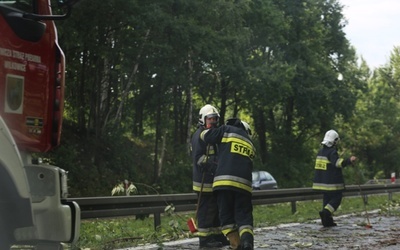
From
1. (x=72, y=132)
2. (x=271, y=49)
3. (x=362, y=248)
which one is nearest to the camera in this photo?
(x=362, y=248)

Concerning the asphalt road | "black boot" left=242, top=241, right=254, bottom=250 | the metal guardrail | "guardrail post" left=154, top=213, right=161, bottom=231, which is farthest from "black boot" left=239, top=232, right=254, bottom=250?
"guardrail post" left=154, top=213, right=161, bottom=231

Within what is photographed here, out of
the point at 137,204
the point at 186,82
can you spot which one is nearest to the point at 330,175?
the point at 137,204

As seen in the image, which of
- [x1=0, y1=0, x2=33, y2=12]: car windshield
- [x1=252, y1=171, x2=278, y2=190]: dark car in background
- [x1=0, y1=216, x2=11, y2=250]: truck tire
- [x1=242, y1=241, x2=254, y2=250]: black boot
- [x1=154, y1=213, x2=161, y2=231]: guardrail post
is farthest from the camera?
[x1=252, y1=171, x2=278, y2=190]: dark car in background

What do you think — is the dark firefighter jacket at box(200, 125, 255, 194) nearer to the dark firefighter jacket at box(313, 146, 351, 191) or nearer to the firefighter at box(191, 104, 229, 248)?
the firefighter at box(191, 104, 229, 248)

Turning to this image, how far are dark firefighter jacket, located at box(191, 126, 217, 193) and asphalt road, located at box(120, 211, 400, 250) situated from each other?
2.98 ft

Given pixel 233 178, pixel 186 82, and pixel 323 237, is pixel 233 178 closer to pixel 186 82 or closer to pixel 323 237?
pixel 323 237

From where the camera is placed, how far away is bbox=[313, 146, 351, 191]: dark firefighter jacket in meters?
11.2

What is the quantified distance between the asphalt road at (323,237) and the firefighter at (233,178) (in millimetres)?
822

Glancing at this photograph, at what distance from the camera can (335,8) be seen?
41750 millimetres

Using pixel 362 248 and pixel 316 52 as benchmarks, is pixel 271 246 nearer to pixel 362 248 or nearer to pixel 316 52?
pixel 362 248

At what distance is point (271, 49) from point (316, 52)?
436cm

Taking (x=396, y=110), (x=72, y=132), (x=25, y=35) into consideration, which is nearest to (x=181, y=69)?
(x=72, y=132)

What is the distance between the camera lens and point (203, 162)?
803 centimetres

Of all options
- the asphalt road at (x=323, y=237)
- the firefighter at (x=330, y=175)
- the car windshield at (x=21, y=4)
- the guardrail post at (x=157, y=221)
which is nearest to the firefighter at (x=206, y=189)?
the asphalt road at (x=323, y=237)
